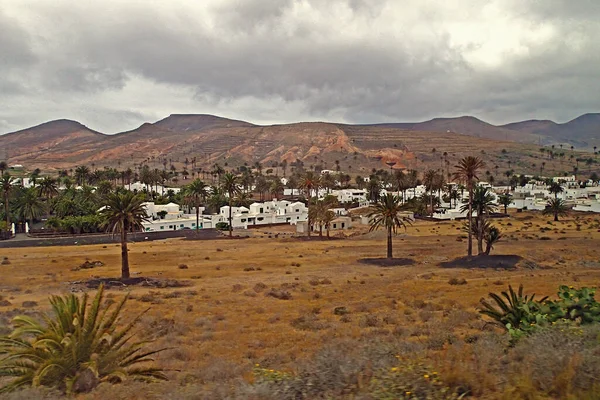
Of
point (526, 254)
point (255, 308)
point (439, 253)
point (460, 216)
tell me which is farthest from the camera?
point (460, 216)

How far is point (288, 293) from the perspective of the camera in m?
27.4

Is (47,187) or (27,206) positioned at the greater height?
(47,187)

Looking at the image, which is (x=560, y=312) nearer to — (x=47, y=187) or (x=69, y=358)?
(x=69, y=358)

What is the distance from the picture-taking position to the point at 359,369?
852 cm

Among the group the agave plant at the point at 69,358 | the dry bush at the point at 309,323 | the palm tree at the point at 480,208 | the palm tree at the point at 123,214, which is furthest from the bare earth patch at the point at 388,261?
the agave plant at the point at 69,358

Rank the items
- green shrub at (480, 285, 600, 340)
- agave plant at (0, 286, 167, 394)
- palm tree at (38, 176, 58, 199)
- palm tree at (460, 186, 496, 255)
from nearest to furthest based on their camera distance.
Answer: agave plant at (0, 286, 167, 394) < green shrub at (480, 285, 600, 340) < palm tree at (460, 186, 496, 255) < palm tree at (38, 176, 58, 199)

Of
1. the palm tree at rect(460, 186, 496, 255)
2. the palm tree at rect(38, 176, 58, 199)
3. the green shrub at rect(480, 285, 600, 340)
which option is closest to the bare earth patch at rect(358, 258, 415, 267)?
the palm tree at rect(460, 186, 496, 255)

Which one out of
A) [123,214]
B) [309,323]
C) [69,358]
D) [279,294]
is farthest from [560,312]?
[123,214]

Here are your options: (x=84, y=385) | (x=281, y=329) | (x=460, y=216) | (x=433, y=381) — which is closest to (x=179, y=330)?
(x=281, y=329)

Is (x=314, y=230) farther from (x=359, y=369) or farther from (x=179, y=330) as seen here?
(x=359, y=369)

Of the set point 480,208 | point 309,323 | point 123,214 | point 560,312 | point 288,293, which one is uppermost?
point 123,214

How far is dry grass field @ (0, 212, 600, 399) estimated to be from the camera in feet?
44.2

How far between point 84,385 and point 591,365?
404 inches

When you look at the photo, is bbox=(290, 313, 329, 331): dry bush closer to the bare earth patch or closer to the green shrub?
the green shrub
